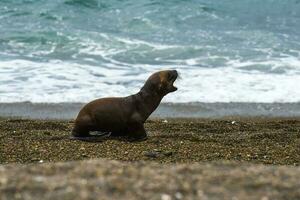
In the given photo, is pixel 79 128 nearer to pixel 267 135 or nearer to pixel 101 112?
pixel 101 112

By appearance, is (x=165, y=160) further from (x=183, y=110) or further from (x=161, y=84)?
(x=183, y=110)

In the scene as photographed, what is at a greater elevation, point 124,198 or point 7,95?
point 124,198

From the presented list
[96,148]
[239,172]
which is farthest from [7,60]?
[239,172]

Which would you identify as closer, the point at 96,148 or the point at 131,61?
the point at 96,148

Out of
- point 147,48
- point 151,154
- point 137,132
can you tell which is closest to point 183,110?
point 137,132

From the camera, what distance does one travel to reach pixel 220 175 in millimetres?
2764

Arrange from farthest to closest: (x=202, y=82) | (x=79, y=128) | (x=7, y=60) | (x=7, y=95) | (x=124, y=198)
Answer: (x=7, y=60) < (x=202, y=82) < (x=7, y=95) < (x=79, y=128) < (x=124, y=198)

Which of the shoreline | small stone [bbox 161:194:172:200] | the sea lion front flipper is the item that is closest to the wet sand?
small stone [bbox 161:194:172:200]

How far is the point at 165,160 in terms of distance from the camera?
6.09 m

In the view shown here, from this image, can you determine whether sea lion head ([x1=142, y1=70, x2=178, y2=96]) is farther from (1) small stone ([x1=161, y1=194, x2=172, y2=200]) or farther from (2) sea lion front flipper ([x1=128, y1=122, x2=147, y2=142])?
(1) small stone ([x1=161, y1=194, x2=172, y2=200])

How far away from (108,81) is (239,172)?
924 centimetres

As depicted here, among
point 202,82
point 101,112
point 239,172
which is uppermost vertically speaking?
point 239,172

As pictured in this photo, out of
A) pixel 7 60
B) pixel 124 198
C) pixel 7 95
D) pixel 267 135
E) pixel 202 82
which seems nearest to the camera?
pixel 124 198

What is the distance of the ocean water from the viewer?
11305 mm
